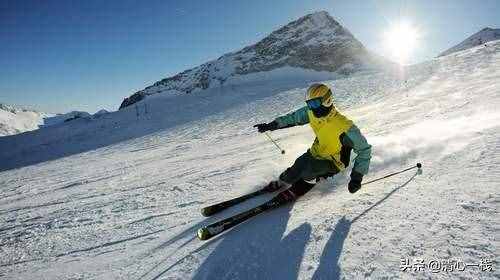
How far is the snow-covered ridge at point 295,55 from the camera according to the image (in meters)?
90.8

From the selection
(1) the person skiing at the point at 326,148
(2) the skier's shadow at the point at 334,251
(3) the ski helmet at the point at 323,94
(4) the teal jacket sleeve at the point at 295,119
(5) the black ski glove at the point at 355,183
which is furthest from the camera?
(4) the teal jacket sleeve at the point at 295,119

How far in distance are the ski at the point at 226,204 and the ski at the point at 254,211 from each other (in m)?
0.69

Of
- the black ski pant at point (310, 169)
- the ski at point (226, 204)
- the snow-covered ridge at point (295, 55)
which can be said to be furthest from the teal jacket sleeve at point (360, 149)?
the snow-covered ridge at point (295, 55)

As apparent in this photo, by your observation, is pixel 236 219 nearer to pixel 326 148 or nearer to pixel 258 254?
pixel 258 254

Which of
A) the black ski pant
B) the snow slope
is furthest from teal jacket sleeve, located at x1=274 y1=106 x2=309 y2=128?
the snow slope

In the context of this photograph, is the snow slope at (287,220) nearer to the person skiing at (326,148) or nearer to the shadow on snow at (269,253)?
the shadow on snow at (269,253)

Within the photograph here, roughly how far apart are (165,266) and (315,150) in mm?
2887

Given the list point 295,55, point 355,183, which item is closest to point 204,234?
point 355,183

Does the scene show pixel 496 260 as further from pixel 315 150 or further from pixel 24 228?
pixel 24 228

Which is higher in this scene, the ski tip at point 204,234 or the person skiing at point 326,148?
the person skiing at point 326,148

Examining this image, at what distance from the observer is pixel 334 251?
12.0ft

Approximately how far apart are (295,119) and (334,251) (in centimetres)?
328

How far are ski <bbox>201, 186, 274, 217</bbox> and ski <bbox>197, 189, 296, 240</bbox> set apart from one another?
809 mm

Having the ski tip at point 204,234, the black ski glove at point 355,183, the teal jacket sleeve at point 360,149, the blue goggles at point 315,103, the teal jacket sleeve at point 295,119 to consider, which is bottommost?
the ski tip at point 204,234
